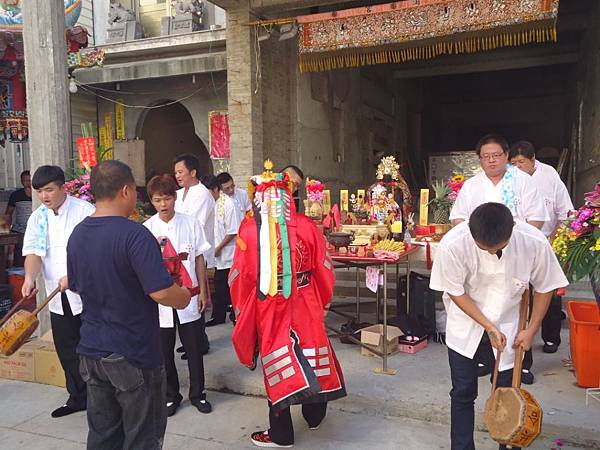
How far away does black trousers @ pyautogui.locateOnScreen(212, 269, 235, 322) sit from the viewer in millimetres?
5816

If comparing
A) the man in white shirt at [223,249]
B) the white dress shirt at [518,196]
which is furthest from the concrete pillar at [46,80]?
the white dress shirt at [518,196]

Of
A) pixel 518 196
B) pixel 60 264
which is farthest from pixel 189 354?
pixel 518 196

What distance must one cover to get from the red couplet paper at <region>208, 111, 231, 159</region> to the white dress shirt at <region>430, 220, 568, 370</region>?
315 inches

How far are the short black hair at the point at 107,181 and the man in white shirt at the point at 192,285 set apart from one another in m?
1.26

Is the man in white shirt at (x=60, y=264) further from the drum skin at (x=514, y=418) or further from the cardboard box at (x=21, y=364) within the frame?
the drum skin at (x=514, y=418)

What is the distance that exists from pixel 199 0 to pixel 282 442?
9406 millimetres

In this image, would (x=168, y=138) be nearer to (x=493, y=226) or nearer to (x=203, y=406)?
(x=203, y=406)

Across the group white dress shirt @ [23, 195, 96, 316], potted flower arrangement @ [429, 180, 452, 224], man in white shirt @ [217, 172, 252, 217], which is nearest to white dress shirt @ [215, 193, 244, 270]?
man in white shirt @ [217, 172, 252, 217]

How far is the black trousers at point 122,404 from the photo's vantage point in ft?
7.61

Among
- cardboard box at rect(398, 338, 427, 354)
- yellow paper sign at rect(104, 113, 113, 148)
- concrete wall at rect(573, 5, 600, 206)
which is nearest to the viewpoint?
cardboard box at rect(398, 338, 427, 354)

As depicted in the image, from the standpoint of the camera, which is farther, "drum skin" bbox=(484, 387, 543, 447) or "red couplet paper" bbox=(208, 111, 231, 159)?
"red couplet paper" bbox=(208, 111, 231, 159)

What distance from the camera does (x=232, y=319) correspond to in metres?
5.86

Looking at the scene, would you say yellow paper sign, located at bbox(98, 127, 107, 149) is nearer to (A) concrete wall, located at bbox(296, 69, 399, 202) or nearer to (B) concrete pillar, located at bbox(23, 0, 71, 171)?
(A) concrete wall, located at bbox(296, 69, 399, 202)

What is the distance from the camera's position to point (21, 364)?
464 cm
